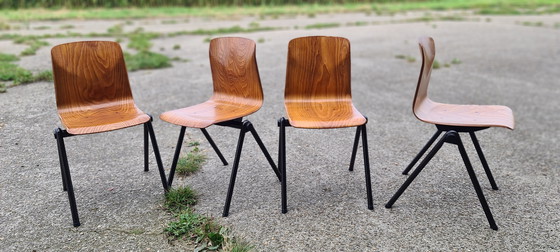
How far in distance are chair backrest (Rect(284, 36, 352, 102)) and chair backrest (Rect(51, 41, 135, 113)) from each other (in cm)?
125

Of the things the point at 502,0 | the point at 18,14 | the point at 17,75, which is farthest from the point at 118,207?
the point at 502,0

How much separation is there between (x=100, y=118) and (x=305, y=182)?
152cm

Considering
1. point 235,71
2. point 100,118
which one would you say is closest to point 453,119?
point 235,71

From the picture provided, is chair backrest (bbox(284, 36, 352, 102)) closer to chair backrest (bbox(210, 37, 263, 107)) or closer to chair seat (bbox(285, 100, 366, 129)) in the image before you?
chair seat (bbox(285, 100, 366, 129))

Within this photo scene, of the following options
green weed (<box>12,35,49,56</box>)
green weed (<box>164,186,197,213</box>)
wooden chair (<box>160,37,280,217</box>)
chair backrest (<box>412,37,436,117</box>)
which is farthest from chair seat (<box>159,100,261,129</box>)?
green weed (<box>12,35,49,56</box>)

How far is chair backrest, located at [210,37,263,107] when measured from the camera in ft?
Result: 11.2

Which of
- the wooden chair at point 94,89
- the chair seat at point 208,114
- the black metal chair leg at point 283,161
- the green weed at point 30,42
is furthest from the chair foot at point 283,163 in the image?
the green weed at point 30,42

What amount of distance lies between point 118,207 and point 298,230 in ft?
3.94

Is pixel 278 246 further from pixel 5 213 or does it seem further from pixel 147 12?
pixel 147 12

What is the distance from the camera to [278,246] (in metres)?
2.59

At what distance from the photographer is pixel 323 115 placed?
125 inches

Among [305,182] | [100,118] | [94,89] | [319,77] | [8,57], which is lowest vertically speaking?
[305,182]

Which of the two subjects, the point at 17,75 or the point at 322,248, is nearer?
the point at 322,248

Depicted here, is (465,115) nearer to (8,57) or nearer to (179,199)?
(179,199)
